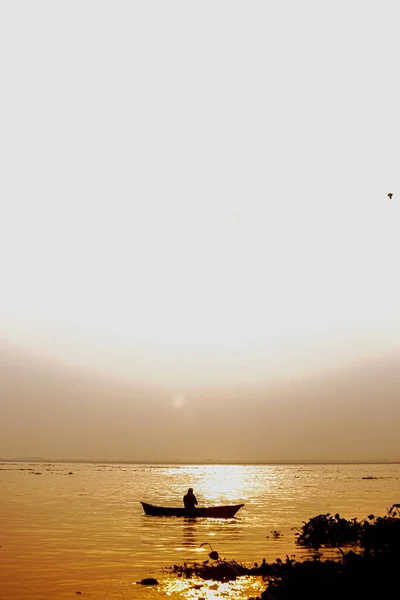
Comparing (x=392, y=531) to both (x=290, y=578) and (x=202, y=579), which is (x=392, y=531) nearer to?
(x=202, y=579)

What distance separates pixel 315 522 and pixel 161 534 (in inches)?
429

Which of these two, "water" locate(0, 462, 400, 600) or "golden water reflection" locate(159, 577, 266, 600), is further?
"water" locate(0, 462, 400, 600)

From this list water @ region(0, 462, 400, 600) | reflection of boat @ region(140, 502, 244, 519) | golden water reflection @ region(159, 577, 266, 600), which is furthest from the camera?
reflection of boat @ region(140, 502, 244, 519)

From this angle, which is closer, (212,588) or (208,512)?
(212,588)

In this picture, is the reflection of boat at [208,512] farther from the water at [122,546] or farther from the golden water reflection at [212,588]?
the golden water reflection at [212,588]

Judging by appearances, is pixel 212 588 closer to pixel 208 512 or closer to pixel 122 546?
pixel 122 546


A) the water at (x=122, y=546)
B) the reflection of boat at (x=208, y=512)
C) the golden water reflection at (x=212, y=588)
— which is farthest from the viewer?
the reflection of boat at (x=208, y=512)

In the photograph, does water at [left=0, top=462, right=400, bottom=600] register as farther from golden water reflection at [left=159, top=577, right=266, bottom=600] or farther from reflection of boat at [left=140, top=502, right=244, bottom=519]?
reflection of boat at [left=140, top=502, right=244, bottom=519]

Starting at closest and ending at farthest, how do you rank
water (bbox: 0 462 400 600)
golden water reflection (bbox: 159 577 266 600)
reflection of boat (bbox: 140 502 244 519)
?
golden water reflection (bbox: 159 577 266 600) < water (bbox: 0 462 400 600) < reflection of boat (bbox: 140 502 244 519)

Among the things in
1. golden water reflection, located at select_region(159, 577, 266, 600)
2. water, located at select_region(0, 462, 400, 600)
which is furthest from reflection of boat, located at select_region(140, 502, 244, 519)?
golden water reflection, located at select_region(159, 577, 266, 600)

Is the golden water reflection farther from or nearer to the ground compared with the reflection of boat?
farther from the ground

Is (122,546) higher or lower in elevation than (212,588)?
lower

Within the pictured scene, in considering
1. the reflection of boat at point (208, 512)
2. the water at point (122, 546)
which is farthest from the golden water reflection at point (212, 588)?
the reflection of boat at point (208, 512)

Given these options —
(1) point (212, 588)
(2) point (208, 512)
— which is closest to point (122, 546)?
(1) point (212, 588)
